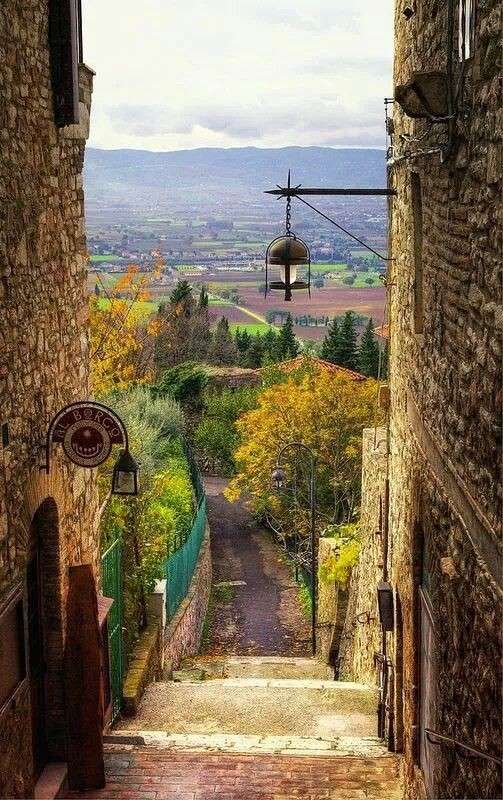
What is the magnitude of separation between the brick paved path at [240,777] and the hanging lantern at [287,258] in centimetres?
394

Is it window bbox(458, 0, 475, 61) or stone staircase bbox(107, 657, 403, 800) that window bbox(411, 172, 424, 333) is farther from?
stone staircase bbox(107, 657, 403, 800)

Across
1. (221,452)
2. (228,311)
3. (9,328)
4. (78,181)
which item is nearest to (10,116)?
(9,328)

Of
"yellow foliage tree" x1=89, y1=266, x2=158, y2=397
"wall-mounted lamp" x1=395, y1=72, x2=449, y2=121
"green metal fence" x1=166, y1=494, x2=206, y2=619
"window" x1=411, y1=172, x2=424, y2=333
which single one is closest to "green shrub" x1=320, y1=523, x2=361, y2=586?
"green metal fence" x1=166, y1=494, x2=206, y2=619

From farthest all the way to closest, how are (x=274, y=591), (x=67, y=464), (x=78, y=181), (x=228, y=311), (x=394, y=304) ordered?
(x=228, y=311) < (x=274, y=591) < (x=394, y=304) < (x=78, y=181) < (x=67, y=464)

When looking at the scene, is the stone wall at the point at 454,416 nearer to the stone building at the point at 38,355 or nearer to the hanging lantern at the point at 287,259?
the hanging lantern at the point at 287,259

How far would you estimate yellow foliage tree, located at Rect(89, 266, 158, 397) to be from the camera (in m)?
24.9

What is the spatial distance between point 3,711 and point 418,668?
9.93 ft

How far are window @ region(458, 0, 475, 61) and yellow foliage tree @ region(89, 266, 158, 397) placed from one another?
15.9m

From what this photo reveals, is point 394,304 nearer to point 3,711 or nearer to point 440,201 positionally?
point 440,201

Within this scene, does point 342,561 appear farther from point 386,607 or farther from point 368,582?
point 386,607

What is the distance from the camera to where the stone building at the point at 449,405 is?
4.17 meters

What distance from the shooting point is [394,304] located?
9.91 m

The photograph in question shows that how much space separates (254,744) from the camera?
29.8 feet

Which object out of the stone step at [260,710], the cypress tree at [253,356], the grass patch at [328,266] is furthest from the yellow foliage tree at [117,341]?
the grass patch at [328,266]
